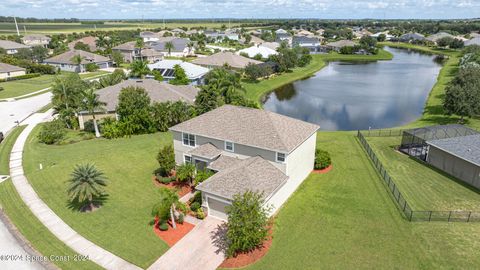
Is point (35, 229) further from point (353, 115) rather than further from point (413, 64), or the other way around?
point (413, 64)

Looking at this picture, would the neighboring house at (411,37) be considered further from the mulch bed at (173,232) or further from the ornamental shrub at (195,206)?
the mulch bed at (173,232)

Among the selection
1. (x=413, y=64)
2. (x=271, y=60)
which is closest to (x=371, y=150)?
(x=271, y=60)

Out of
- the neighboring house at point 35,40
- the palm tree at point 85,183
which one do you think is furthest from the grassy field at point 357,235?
the neighboring house at point 35,40

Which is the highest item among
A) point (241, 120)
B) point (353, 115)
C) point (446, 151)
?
point (241, 120)

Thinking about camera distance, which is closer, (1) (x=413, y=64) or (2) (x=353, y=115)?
(2) (x=353, y=115)

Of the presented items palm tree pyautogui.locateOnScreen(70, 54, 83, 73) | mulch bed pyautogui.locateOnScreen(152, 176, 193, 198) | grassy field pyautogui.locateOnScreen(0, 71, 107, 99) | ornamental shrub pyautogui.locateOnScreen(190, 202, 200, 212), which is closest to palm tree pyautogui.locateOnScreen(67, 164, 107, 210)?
mulch bed pyautogui.locateOnScreen(152, 176, 193, 198)

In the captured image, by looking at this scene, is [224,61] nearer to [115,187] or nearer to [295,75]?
[295,75]
